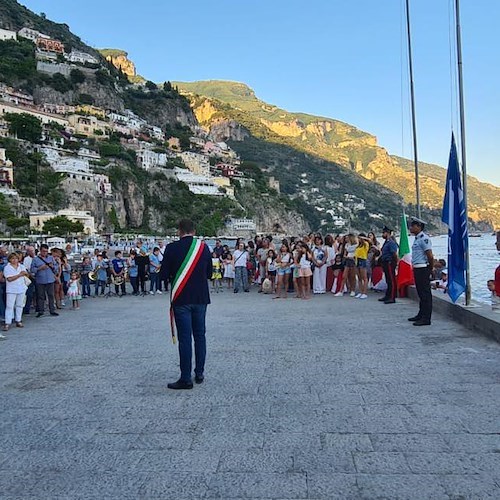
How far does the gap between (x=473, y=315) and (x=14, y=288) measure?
811cm

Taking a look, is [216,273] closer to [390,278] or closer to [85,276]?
[85,276]

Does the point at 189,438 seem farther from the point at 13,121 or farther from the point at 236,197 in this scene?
the point at 236,197

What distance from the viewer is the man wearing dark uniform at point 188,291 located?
528 cm

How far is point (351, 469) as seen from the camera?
321 cm

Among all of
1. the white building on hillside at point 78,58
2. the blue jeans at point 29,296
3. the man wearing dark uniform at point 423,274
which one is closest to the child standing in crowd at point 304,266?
the man wearing dark uniform at point 423,274

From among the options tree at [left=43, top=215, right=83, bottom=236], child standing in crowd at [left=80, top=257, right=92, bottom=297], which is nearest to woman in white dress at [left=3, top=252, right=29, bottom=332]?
child standing in crowd at [left=80, top=257, right=92, bottom=297]

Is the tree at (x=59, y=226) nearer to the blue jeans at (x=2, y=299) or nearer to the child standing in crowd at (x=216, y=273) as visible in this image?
the child standing in crowd at (x=216, y=273)

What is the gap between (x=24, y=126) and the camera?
84938 millimetres

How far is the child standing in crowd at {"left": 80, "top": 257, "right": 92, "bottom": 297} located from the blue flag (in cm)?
1117

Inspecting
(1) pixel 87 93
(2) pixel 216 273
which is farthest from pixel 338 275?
(1) pixel 87 93

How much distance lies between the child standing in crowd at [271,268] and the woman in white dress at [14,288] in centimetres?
712

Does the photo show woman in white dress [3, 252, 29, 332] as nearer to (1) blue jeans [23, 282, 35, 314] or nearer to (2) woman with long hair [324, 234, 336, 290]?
(1) blue jeans [23, 282, 35, 314]

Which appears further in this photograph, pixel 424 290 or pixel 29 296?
pixel 29 296

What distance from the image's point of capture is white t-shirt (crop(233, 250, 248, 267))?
623 inches
